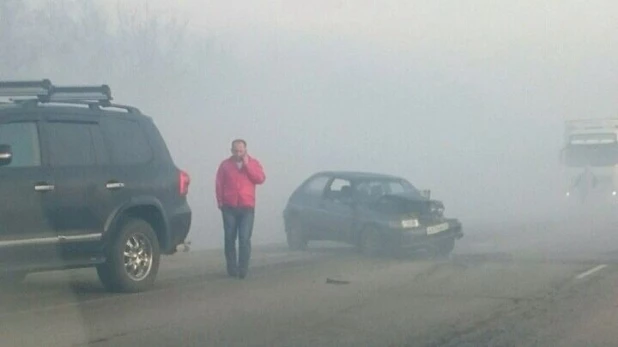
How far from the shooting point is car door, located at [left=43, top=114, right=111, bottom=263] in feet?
Result: 37.4

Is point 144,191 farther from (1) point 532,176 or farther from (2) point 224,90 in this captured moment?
(1) point 532,176

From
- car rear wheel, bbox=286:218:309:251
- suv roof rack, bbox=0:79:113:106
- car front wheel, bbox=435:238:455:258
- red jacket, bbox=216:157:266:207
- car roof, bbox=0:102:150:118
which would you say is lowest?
car front wheel, bbox=435:238:455:258

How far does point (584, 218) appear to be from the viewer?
38.2m

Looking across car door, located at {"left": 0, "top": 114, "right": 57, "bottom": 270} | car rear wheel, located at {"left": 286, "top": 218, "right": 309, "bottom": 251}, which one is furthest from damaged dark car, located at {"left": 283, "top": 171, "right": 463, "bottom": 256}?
car door, located at {"left": 0, "top": 114, "right": 57, "bottom": 270}

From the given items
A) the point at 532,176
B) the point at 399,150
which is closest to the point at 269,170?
the point at 399,150

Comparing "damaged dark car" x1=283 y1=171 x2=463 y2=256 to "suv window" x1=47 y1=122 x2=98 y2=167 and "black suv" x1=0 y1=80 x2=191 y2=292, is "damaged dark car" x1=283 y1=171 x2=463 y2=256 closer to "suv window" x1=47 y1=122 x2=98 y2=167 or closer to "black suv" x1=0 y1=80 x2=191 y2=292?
"black suv" x1=0 y1=80 x2=191 y2=292

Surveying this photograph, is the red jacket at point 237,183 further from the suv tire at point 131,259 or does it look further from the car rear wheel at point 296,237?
the car rear wheel at point 296,237

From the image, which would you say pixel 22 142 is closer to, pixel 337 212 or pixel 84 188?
pixel 84 188

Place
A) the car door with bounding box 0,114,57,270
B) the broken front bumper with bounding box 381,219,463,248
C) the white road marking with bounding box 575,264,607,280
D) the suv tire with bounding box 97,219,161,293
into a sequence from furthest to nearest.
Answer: the broken front bumper with bounding box 381,219,463,248
the white road marking with bounding box 575,264,607,280
the suv tire with bounding box 97,219,161,293
the car door with bounding box 0,114,57,270

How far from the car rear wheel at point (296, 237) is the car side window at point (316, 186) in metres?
0.57

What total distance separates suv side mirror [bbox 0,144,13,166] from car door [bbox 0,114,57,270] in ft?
0.42

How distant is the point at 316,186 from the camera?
2027 cm

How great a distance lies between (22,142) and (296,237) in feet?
30.5

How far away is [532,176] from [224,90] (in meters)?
20.5
